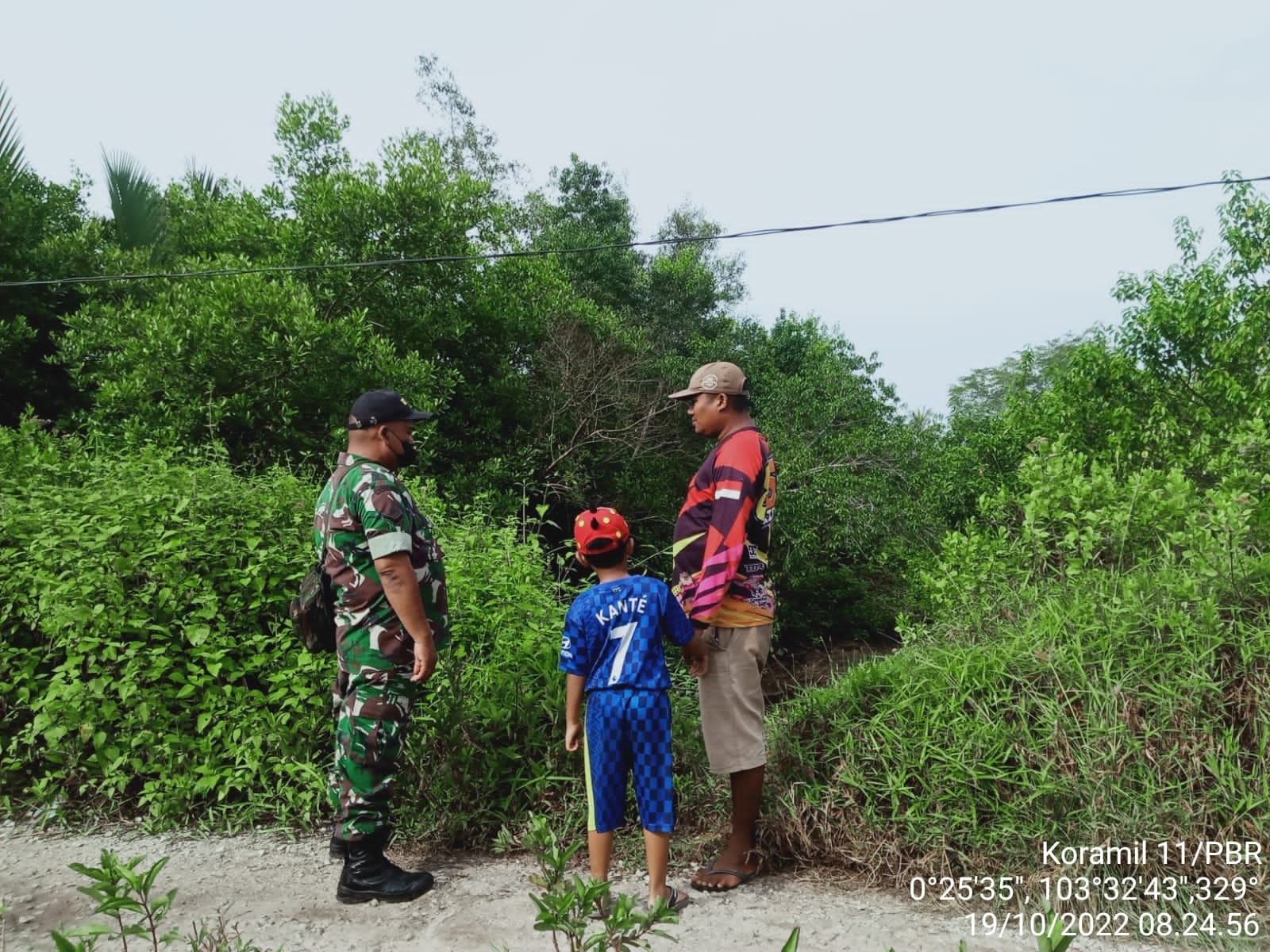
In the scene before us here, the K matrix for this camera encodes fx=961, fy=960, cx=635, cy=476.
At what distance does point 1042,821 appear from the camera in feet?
10.7

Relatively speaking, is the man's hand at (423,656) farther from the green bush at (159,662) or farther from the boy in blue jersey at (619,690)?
the green bush at (159,662)

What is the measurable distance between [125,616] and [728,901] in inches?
115

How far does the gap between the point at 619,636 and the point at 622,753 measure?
0.38 meters

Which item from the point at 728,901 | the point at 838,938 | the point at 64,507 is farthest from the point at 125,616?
the point at 838,938

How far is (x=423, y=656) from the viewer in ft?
10.9

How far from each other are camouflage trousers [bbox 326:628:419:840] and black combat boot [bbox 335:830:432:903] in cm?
5

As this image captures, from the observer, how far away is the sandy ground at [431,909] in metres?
2.99

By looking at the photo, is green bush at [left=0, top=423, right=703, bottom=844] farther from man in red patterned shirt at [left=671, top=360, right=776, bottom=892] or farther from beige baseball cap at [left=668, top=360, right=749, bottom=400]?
beige baseball cap at [left=668, top=360, right=749, bottom=400]

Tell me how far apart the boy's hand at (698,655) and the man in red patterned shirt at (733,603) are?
3 centimetres

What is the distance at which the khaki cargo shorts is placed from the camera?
3.40 meters

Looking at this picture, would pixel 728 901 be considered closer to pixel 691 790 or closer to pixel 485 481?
pixel 691 790

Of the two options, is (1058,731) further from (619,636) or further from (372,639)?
(372,639)

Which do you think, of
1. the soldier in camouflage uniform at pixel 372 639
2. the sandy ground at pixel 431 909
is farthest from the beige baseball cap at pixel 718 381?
the sandy ground at pixel 431 909

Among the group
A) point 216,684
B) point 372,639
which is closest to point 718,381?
point 372,639
